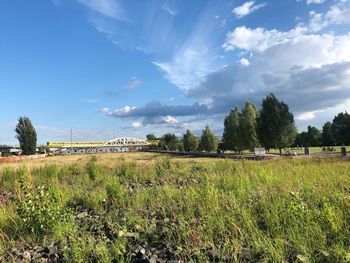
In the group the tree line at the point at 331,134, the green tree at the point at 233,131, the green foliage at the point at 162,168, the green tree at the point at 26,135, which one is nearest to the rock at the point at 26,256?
the green foliage at the point at 162,168

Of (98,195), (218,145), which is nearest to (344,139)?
(218,145)

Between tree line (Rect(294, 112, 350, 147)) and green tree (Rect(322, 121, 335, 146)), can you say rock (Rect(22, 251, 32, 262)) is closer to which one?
tree line (Rect(294, 112, 350, 147))

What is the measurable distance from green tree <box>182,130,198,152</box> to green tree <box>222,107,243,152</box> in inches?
1359

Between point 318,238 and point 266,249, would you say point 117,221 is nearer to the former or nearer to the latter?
point 266,249

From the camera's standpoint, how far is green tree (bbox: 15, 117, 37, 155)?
10162 centimetres

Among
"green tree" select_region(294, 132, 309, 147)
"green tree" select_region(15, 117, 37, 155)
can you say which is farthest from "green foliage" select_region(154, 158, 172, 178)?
"green tree" select_region(294, 132, 309, 147)

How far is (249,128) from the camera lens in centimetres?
5394

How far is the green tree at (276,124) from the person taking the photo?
4681 cm

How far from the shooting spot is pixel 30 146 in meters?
104

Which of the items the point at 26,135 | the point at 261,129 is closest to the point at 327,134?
the point at 261,129

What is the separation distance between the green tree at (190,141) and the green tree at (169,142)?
15.6 metres

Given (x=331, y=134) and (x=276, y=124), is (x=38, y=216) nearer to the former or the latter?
(x=276, y=124)

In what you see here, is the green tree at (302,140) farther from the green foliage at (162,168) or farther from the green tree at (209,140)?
the green foliage at (162,168)

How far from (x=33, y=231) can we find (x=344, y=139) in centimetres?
8428
